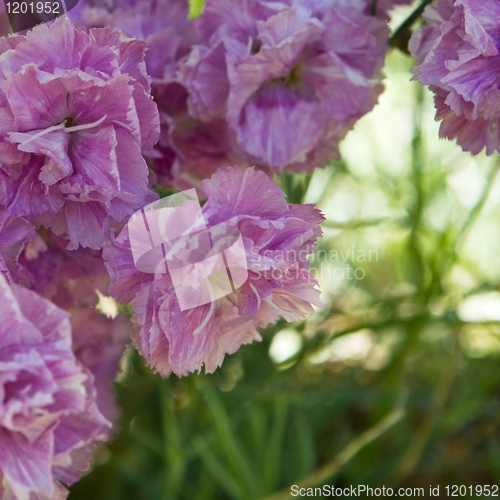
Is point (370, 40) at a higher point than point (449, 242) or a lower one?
higher

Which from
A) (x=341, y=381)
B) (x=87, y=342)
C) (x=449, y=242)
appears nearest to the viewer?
(x=87, y=342)

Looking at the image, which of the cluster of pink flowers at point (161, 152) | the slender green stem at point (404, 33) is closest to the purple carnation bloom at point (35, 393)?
the cluster of pink flowers at point (161, 152)

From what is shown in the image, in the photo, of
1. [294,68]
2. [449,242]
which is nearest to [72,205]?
[294,68]

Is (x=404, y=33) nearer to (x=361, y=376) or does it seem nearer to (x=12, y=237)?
(x=12, y=237)

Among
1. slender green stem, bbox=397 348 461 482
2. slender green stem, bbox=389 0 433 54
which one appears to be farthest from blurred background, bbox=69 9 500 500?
slender green stem, bbox=389 0 433 54

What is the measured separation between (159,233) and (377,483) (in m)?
0.43

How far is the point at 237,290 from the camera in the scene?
22 centimetres

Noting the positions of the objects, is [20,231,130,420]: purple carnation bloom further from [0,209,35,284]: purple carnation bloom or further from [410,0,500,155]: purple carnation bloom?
[410,0,500,155]: purple carnation bloom

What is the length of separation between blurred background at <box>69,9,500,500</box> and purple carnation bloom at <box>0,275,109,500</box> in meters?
0.21

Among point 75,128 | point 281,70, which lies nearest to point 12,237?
point 75,128

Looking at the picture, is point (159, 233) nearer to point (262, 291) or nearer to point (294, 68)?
point (262, 291)

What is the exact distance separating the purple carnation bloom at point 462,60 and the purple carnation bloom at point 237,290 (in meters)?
0.09

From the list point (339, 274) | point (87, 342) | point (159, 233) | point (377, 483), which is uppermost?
point (159, 233)

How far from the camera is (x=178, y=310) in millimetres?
209
